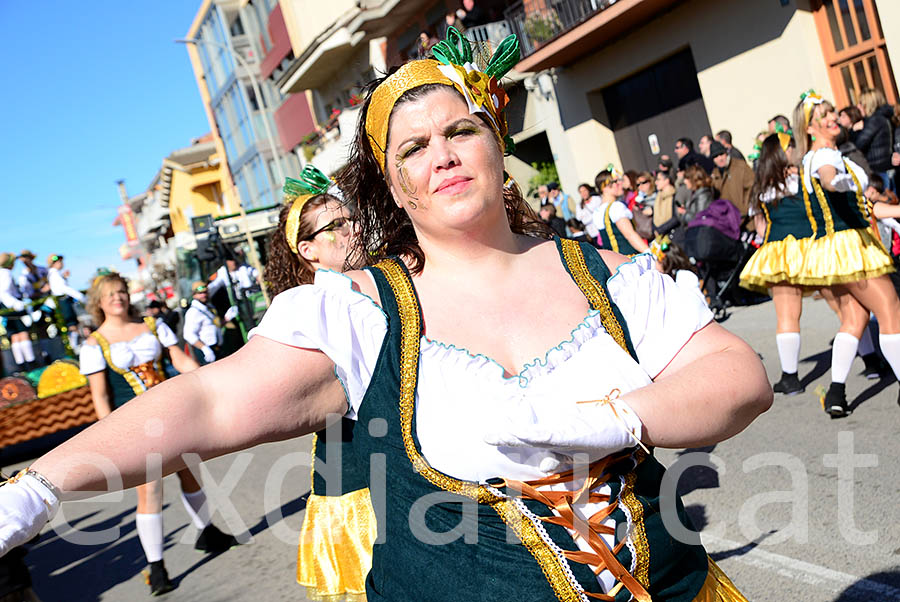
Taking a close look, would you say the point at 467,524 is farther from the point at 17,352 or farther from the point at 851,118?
the point at 17,352

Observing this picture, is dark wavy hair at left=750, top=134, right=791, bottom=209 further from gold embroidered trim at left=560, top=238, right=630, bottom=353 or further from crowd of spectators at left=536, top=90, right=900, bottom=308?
gold embroidered trim at left=560, top=238, right=630, bottom=353

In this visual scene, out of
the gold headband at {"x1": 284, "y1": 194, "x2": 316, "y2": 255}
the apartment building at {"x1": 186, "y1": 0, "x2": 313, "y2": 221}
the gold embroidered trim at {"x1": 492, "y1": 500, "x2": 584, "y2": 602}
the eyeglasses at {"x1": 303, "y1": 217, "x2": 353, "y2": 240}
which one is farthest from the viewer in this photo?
the apartment building at {"x1": 186, "y1": 0, "x2": 313, "y2": 221}

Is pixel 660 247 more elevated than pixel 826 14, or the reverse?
pixel 826 14

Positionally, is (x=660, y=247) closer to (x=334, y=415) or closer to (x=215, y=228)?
(x=334, y=415)

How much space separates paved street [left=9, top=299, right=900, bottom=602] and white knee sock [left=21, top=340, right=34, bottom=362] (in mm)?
6592

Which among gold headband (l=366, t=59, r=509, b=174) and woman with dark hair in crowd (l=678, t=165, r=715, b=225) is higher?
gold headband (l=366, t=59, r=509, b=174)

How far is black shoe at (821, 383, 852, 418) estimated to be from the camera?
565 centimetres

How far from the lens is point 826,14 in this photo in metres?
12.2

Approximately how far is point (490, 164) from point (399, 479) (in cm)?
72

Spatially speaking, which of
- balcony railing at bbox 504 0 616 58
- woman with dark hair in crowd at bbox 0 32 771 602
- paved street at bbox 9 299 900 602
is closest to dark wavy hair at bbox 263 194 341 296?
paved street at bbox 9 299 900 602

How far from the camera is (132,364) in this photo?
6.11 m

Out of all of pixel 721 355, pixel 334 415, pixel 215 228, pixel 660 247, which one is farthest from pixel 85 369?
pixel 215 228

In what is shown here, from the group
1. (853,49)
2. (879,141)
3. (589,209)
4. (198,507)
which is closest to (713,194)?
(879,141)

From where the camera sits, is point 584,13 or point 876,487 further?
point 584,13
